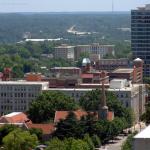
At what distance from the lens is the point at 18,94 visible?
88.9 m

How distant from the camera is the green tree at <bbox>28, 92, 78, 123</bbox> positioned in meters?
73.9

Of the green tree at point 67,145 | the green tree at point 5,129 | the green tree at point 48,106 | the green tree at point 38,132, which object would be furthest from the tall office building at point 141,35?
the green tree at point 67,145

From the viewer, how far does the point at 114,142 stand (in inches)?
2640

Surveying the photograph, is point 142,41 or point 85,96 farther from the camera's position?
point 142,41

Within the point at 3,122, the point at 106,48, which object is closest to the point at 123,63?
the point at 106,48

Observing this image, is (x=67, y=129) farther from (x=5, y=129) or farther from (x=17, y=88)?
(x=17, y=88)

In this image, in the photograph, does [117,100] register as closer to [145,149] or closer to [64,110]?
[64,110]

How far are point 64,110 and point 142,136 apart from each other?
48.1 metres

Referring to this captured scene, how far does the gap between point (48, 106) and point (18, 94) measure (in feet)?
48.1

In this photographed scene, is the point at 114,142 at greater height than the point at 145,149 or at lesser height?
lesser

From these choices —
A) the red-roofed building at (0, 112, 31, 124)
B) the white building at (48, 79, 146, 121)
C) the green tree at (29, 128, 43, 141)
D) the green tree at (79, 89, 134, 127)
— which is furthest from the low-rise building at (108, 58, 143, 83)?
the green tree at (29, 128, 43, 141)

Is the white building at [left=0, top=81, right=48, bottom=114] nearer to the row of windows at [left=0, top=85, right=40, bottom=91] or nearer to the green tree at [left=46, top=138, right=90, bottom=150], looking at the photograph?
the row of windows at [left=0, top=85, right=40, bottom=91]

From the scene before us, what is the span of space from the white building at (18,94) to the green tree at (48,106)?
35.5ft

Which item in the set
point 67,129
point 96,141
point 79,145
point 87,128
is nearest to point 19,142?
point 79,145
